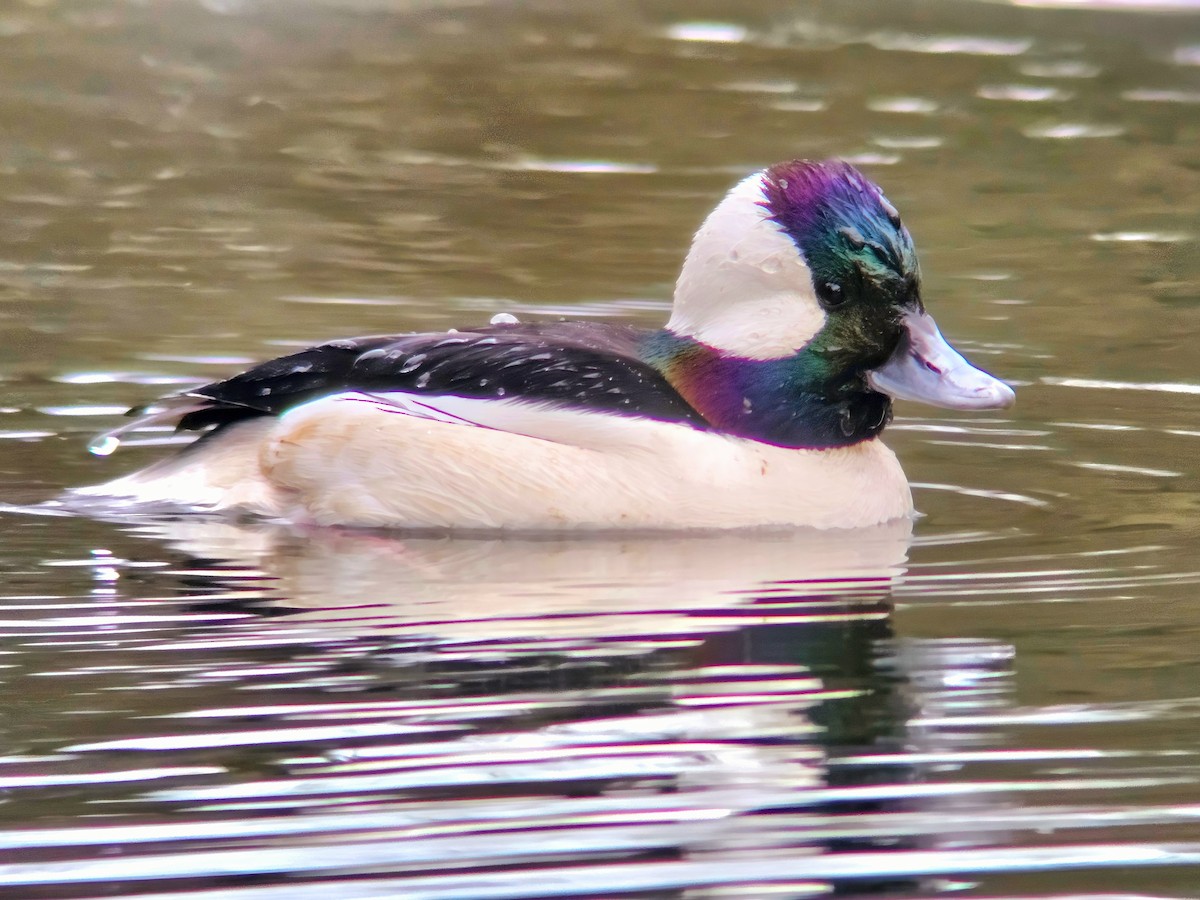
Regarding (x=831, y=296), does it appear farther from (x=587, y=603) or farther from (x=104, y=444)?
(x=104, y=444)

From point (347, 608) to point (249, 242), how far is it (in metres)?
6.37

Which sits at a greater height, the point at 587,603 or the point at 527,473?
the point at 527,473

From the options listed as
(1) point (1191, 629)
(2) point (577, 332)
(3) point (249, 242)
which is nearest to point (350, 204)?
(3) point (249, 242)

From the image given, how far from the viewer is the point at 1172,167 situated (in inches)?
579

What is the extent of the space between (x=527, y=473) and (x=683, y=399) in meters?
0.54

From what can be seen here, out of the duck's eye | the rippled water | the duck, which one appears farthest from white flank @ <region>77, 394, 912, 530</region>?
the duck's eye

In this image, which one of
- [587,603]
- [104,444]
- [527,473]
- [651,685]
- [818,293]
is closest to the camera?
[651,685]

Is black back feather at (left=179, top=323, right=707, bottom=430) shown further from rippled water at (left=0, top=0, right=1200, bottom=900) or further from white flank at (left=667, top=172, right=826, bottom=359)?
rippled water at (left=0, top=0, right=1200, bottom=900)

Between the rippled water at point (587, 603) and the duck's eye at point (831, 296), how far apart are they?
2.40ft

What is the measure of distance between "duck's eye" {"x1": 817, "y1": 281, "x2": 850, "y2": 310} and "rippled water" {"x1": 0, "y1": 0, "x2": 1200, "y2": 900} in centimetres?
73

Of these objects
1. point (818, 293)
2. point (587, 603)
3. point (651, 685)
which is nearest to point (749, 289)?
point (818, 293)

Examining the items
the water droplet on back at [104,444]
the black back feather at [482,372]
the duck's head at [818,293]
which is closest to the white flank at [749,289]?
the duck's head at [818,293]

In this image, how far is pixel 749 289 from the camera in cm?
712

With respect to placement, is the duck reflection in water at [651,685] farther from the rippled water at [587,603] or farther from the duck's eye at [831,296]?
the duck's eye at [831,296]
